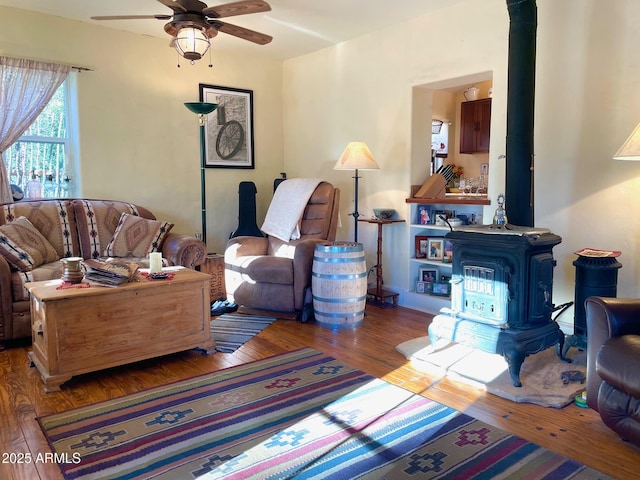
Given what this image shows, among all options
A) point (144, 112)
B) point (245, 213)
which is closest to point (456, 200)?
point (245, 213)

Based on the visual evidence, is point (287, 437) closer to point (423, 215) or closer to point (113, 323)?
point (113, 323)

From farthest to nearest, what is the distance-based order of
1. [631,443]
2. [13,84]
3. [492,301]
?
[13,84] < [492,301] < [631,443]

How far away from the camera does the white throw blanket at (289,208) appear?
4109 millimetres

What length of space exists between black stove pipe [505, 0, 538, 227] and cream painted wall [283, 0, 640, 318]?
0.51 meters

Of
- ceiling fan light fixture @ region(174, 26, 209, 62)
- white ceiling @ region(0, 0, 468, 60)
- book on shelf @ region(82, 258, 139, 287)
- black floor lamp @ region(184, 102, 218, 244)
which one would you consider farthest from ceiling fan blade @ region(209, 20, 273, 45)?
book on shelf @ region(82, 258, 139, 287)

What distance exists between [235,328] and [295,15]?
2.53 meters

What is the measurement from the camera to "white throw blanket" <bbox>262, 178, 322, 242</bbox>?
13.5 ft

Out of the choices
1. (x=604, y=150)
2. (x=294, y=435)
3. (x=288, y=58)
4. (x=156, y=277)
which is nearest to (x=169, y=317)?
(x=156, y=277)

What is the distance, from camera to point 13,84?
147 inches

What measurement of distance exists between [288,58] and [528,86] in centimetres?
316

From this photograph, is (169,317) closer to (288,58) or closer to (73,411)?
(73,411)

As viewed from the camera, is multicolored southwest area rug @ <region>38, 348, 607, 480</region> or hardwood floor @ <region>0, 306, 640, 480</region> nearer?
multicolored southwest area rug @ <region>38, 348, 607, 480</region>

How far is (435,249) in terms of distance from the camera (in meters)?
3.96

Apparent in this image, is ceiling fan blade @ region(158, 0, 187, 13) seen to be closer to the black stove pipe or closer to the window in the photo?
the window
